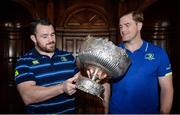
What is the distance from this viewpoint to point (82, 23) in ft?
14.2

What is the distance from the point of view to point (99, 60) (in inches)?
58.3

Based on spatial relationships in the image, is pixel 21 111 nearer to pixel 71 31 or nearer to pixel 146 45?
pixel 71 31

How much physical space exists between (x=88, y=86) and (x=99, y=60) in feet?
0.50

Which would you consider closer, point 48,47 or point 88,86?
point 88,86

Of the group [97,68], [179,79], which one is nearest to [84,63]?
[97,68]

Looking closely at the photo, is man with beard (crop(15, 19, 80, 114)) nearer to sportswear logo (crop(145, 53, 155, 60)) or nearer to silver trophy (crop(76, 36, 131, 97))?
silver trophy (crop(76, 36, 131, 97))

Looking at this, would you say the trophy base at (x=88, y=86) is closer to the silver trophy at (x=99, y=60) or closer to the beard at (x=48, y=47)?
the silver trophy at (x=99, y=60)

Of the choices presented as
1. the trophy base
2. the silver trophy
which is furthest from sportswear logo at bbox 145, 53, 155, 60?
the trophy base

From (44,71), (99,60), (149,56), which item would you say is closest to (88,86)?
(99,60)

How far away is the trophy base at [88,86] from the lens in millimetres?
1426

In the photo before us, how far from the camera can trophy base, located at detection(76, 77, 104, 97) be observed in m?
1.43

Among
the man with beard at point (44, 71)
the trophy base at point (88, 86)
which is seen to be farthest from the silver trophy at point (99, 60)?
the man with beard at point (44, 71)

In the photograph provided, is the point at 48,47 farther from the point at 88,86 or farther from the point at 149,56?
the point at 149,56

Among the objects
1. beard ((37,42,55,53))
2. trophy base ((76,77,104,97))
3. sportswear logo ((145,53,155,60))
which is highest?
beard ((37,42,55,53))
